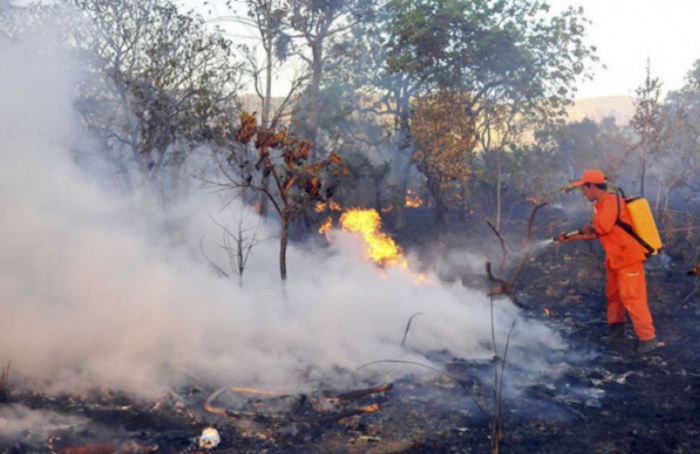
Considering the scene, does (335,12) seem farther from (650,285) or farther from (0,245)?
(0,245)

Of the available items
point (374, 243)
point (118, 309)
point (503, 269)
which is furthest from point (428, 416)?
point (374, 243)

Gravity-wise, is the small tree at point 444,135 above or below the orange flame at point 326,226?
above

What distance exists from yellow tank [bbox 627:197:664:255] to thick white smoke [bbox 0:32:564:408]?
1817mm

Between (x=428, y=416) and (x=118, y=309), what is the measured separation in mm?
3639

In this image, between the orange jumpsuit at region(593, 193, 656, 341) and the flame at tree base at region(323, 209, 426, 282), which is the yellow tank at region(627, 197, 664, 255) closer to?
the orange jumpsuit at region(593, 193, 656, 341)

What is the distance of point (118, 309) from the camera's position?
6188mm

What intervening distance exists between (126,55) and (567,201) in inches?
667

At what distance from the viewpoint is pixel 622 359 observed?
659cm

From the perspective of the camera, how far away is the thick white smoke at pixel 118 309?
5738 millimetres

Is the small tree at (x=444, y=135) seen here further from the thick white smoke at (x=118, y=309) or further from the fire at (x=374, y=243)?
the thick white smoke at (x=118, y=309)

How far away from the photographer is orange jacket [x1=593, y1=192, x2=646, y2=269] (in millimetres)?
6523

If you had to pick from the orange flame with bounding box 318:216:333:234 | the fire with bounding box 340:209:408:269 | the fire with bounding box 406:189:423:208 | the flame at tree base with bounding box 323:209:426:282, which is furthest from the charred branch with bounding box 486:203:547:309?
the fire with bounding box 406:189:423:208

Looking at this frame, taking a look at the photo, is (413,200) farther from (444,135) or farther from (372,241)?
(372,241)

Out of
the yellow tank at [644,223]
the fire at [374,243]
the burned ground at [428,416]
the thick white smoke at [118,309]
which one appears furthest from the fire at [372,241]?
the yellow tank at [644,223]
